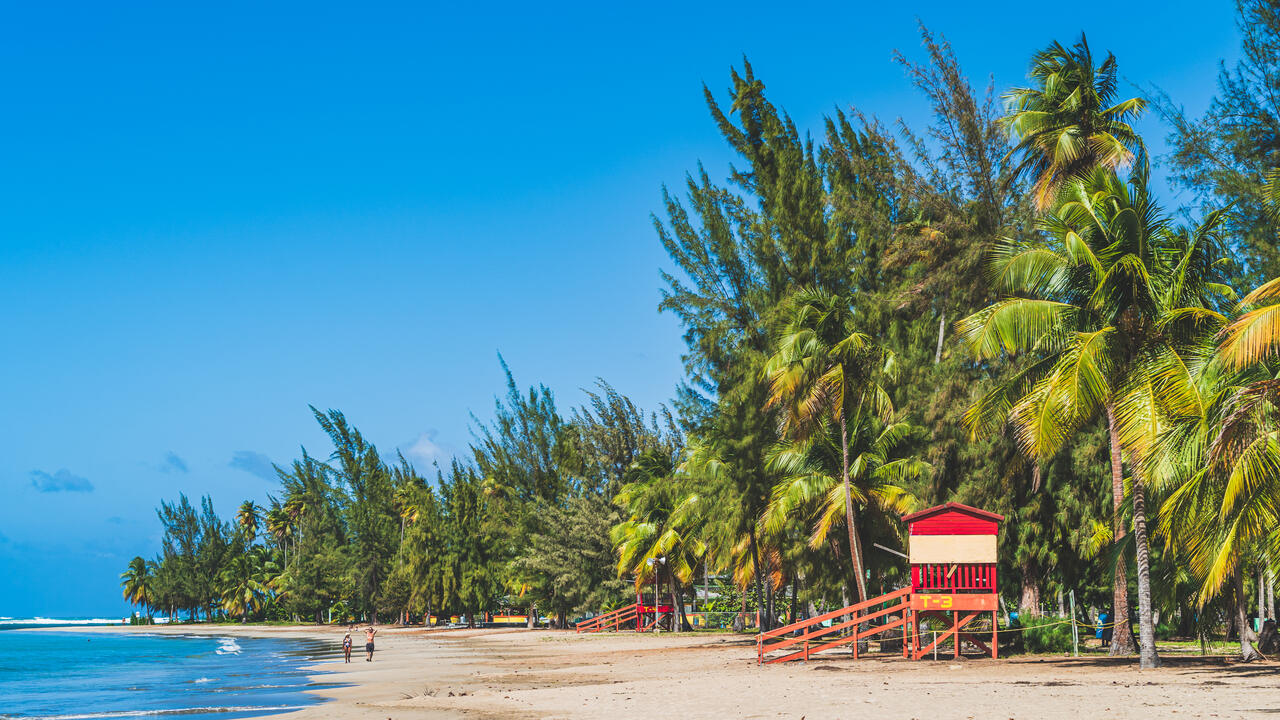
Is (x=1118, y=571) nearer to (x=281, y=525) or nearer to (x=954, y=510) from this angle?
(x=954, y=510)

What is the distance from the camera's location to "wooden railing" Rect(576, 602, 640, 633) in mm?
51094

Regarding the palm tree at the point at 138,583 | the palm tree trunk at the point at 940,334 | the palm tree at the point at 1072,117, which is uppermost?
the palm tree at the point at 1072,117

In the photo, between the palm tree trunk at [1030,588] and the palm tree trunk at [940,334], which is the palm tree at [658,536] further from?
the palm tree trunk at [1030,588]

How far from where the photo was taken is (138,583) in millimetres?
130250

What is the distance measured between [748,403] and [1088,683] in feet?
52.2

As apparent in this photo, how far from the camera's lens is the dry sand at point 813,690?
550 inches

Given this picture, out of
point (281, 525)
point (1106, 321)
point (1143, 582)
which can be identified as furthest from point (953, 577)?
point (281, 525)

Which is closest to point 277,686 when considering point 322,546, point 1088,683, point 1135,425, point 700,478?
point 700,478

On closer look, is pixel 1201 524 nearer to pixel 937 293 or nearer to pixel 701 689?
pixel 701 689

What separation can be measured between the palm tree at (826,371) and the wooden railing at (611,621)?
25365mm

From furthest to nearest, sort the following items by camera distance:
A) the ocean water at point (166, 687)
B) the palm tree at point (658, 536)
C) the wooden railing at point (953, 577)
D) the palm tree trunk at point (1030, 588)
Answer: the palm tree at point (658, 536) → the palm tree trunk at point (1030, 588) → the wooden railing at point (953, 577) → the ocean water at point (166, 687)

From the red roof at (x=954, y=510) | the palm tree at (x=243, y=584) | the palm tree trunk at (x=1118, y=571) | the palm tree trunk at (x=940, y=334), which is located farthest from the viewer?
the palm tree at (x=243, y=584)

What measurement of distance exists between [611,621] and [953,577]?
32.3 m

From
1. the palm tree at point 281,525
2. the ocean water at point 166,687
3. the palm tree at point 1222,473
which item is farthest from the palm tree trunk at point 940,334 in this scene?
the palm tree at point 281,525
